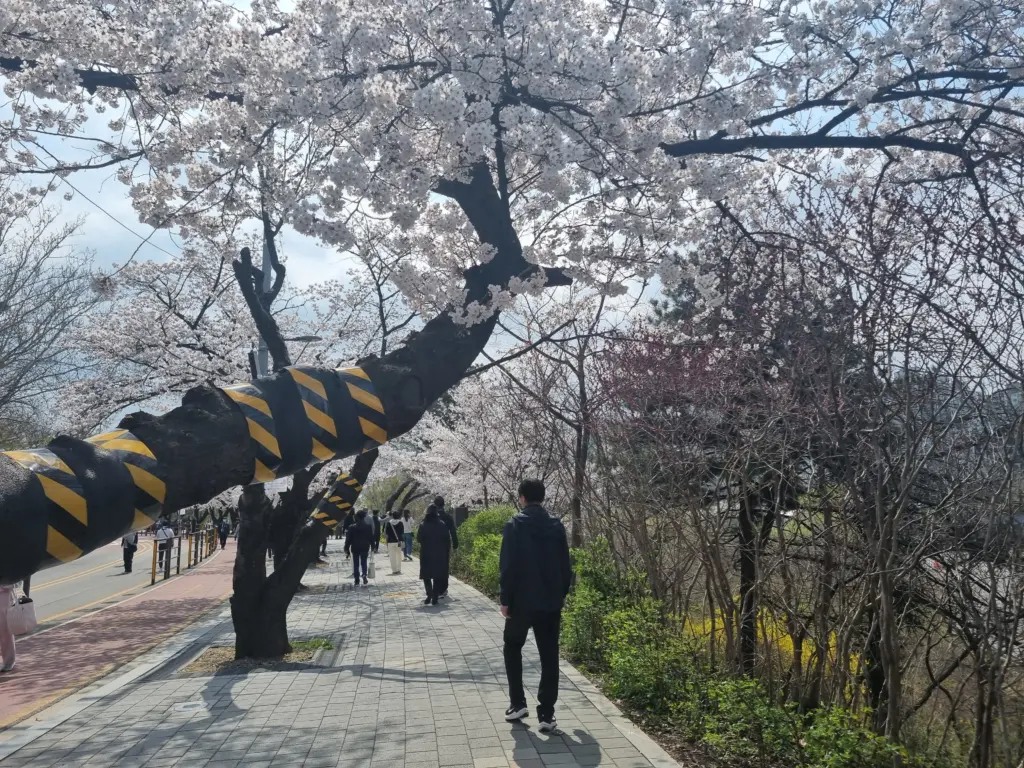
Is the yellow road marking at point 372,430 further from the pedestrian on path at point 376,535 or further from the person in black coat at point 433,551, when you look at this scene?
the pedestrian on path at point 376,535

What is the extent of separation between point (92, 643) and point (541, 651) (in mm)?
9976

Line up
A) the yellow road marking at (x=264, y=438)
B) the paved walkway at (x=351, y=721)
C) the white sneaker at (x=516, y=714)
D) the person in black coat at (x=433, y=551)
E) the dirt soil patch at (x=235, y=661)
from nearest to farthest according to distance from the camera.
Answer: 1. the yellow road marking at (x=264, y=438)
2. the paved walkway at (x=351, y=721)
3. the white sneaker at (x=516, y=714)
4. the dirt soil patch at (x=235, y=661)
5. the person in black coat at (x=433, y=551)

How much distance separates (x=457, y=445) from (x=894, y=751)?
20.5 m

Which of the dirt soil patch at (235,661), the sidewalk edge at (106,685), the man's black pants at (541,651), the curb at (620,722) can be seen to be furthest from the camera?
the dirt soil patch at (235,661)

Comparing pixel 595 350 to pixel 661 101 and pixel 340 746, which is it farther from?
pixel 340 746

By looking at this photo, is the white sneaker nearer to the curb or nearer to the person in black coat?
the curb

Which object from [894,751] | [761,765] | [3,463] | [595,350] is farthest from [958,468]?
[595,350]

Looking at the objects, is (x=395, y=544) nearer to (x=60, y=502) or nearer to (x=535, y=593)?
(x=535, y=593)

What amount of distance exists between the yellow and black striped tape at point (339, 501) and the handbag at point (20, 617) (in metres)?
3.62

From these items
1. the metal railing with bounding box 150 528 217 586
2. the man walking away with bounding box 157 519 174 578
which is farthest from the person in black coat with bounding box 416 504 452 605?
the man walking away with bounding box 157 519 174 578

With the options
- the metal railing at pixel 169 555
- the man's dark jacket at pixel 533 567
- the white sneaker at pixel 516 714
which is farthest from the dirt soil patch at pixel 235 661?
the metal railing at pixel 169 555

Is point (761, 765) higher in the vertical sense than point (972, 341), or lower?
lower

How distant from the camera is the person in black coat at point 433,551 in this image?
1448cm

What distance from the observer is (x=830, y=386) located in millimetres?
4895
